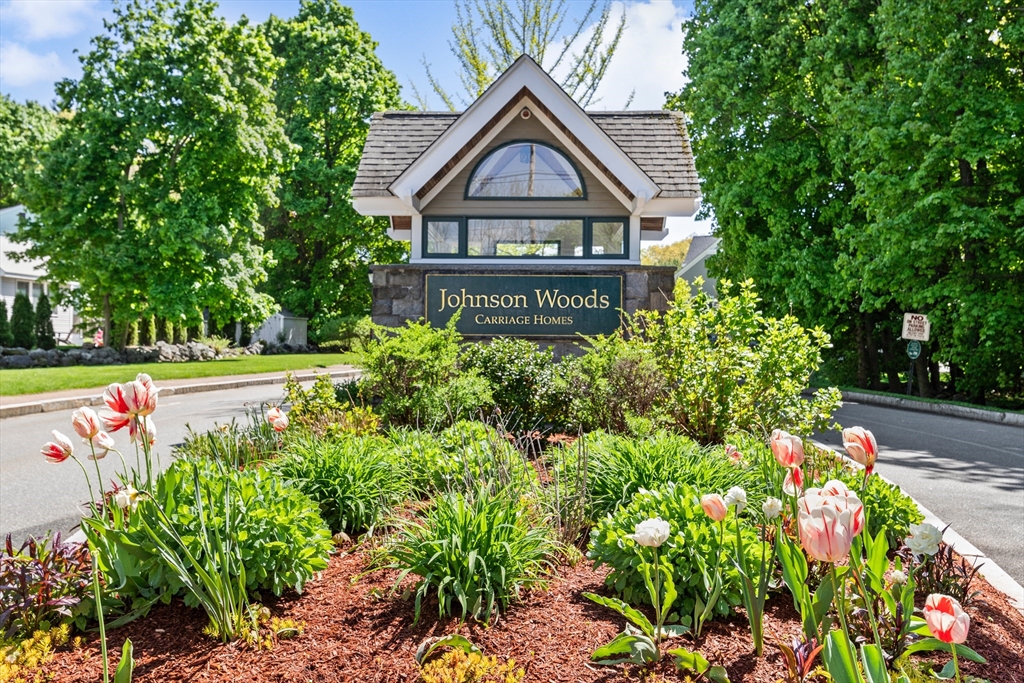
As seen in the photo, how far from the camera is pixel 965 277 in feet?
51.8

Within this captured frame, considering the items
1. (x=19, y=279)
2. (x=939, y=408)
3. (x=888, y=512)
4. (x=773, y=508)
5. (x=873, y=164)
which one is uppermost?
(x=873, y=164)

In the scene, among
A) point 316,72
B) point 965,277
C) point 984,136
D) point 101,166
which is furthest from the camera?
point 316,72

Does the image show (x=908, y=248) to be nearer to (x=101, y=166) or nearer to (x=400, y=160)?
(x=400, y=160)

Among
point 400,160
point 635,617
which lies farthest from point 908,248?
point 635,617

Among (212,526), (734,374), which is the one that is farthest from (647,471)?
(734,374)

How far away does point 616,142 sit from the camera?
12.2 metres

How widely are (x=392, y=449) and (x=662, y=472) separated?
6.65 feet

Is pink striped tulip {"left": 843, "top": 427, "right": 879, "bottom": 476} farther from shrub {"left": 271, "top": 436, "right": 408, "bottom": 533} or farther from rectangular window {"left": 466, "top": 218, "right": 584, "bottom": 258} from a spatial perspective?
rectangular window {"left": 466, "top": 218, "right": 584, "bottom": 258}

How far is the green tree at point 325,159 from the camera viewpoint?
30.2m

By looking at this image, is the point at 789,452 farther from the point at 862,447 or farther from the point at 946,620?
the point at 946,620

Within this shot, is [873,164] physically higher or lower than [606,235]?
higher

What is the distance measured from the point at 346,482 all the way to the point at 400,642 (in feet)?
5.04

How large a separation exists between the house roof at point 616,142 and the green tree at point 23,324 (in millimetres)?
18413

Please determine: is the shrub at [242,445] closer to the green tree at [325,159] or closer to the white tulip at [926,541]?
the white tulip at [926,541]
